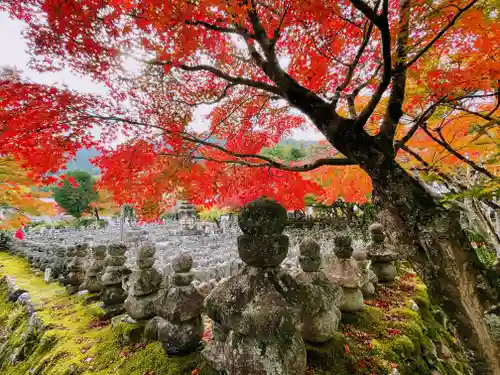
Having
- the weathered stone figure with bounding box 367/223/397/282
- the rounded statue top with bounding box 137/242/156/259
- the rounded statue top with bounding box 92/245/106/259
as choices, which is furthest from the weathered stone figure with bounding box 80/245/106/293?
the weathered stone figure with bounding box 367/223/397/282

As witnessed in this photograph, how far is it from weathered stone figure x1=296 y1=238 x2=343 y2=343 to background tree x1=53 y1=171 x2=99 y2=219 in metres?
35.0

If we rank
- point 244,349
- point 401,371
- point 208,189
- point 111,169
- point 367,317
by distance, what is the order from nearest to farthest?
point 244,349 < point 401,371 < point 367,317 < point 111,169 < point 208,189

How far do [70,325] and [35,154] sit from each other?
2765 mm

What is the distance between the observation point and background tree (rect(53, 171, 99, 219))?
100 feet

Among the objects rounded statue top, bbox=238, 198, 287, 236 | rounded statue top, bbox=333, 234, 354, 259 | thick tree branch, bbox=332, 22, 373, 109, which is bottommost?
rounded statue top, bbox=333, 234, 354, 259

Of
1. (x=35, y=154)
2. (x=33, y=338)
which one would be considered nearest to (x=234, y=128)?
(x=35, y=154)

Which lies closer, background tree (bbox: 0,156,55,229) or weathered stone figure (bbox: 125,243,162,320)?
weathered stone figure (bbox: 125,243,162,320)

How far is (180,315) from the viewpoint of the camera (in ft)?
8.07

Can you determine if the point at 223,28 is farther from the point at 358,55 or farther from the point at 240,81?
the point at 358,55

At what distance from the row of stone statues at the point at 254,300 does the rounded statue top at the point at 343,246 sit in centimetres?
1

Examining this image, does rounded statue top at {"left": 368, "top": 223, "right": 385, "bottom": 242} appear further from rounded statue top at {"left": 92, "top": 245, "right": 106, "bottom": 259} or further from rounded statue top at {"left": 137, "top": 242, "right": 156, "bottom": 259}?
rounded statue top at {"left": 92, "top": 245, "right": 106, "bottom": 259}

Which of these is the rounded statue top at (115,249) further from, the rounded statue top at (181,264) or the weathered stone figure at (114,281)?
the rounded statue top at (181,264)

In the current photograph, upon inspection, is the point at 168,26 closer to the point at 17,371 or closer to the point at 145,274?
the point at 145,274

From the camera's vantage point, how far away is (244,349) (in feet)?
5.90
